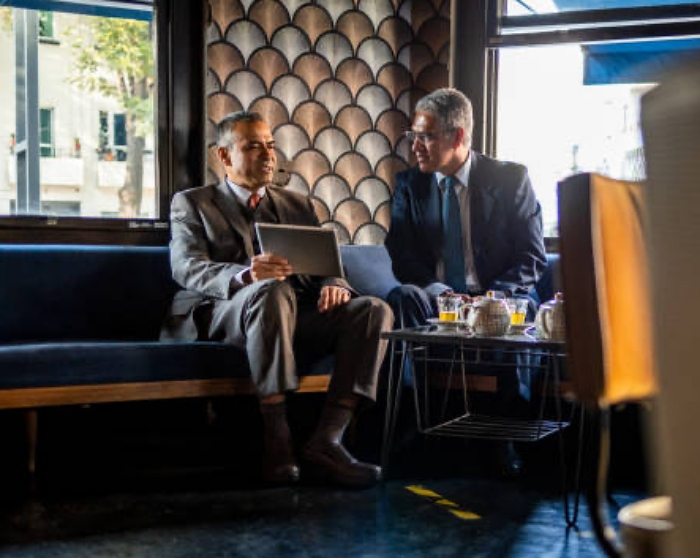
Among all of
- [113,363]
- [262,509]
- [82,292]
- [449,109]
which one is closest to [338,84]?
[449,109]

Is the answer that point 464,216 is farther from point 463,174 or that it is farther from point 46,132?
point 46,132

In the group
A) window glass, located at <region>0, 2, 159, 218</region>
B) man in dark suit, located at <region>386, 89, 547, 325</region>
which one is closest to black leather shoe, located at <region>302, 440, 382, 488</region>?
man in dark suit, located at <region>386, 89, 547, 325</region>

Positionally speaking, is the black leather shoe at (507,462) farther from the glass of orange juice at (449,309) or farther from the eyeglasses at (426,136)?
the eyeglasses at (426,136)

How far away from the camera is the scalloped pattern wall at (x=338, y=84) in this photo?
4.45m

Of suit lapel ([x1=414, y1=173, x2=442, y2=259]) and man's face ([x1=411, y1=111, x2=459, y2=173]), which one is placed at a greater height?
man's face ([x1=411, y1=111, x2=459, y2=173])

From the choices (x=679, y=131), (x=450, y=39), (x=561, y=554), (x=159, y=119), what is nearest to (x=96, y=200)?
(x=159, y=119)

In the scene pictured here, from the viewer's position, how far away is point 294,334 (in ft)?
11.6

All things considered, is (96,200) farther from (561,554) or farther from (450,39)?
(561,554)

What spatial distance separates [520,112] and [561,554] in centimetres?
267

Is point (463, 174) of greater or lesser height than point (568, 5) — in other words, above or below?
below

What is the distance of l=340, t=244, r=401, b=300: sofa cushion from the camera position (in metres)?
4.17

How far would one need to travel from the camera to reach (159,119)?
167 inches

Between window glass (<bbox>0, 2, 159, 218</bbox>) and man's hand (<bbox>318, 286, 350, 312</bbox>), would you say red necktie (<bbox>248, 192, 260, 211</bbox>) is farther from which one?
window glass (<bbox>0, 2, 159, 218</bbox>)

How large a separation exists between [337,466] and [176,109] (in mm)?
1967
